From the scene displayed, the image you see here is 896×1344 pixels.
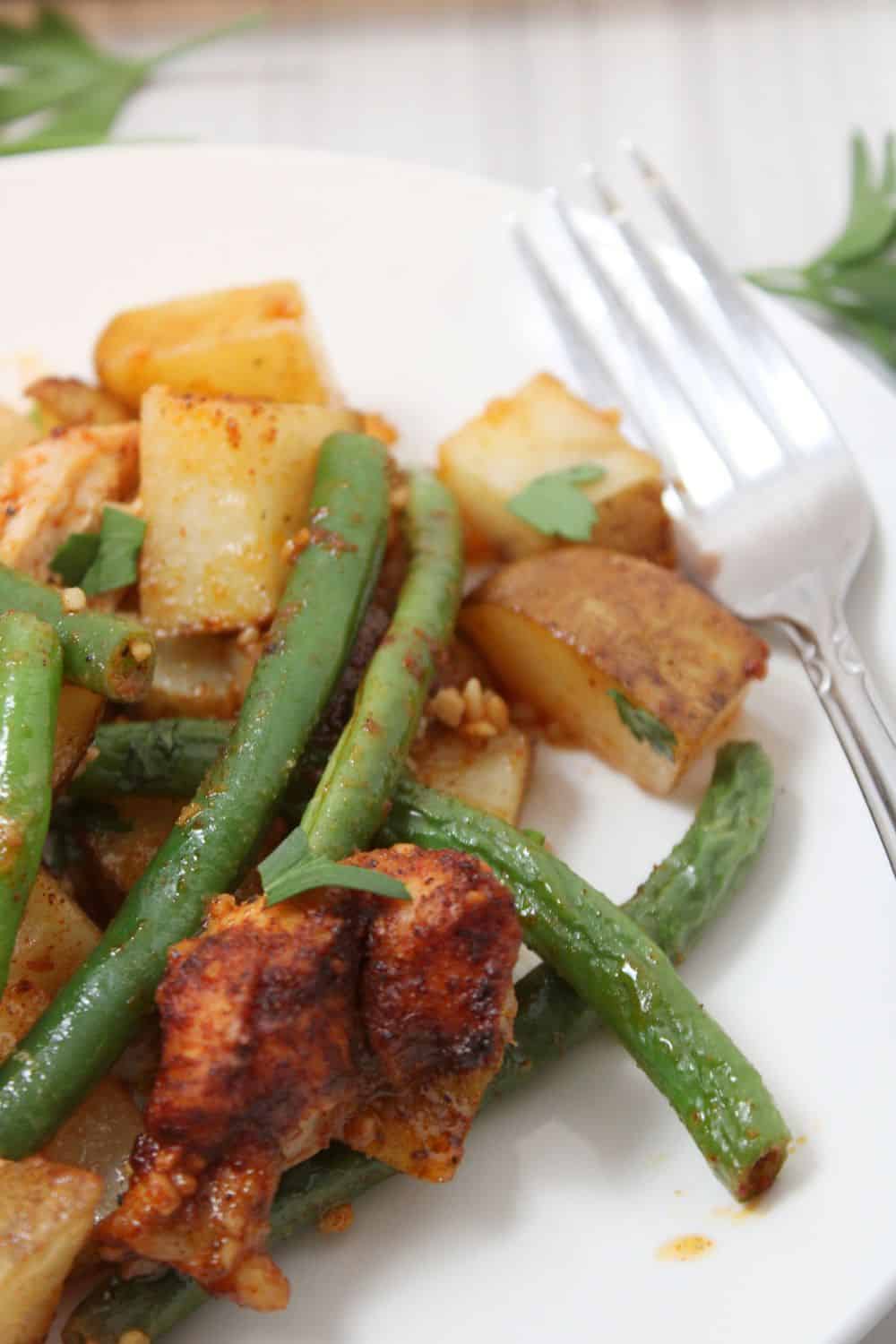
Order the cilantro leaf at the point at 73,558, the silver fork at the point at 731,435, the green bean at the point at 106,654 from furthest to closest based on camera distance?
the silver fork at the point at 731,435
the cilantro leaf at the point at 73,558
the green bean at the point at 106,654

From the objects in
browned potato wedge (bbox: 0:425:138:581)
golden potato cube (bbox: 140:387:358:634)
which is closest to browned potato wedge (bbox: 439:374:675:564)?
golden potato cube (bbox: 140:387:358:634)

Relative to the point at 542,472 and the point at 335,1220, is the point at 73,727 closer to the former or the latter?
the point at 335,1220

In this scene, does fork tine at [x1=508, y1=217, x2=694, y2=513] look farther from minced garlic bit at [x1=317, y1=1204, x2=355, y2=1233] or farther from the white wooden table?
minced garlic bit at [x1=317, y1=1204, x2=355, y2=1233]

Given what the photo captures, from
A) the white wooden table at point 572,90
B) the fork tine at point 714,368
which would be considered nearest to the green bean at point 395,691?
the fork tine at point 714,368

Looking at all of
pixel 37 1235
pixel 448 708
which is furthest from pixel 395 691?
pixel 37 1235

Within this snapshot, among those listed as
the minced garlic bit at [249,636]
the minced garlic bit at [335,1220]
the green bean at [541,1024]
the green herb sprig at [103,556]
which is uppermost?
the green herb sprig at [103,556]

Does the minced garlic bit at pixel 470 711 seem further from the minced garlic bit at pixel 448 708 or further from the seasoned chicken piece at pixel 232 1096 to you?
the seasoned chicken piece at pixel 232 1096
